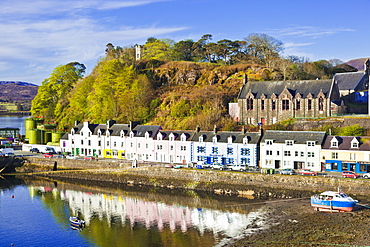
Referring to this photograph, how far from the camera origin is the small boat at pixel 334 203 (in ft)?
117

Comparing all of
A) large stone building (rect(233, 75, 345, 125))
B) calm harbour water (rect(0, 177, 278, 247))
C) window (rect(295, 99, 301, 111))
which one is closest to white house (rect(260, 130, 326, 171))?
calm harbour water (rect(0, 177, 278, 247))

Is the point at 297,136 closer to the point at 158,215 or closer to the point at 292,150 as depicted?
the point at 292,150

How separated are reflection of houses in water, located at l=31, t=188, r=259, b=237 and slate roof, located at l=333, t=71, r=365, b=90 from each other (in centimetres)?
3672

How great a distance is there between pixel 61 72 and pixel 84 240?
226 feet

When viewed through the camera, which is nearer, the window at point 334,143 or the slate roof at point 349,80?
the window at point 334,143

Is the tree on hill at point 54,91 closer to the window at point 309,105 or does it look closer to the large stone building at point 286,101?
the large stone building at point 286,101

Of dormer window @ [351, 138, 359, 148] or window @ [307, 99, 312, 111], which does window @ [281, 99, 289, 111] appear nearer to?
window @ [307, 99, 312, 111]

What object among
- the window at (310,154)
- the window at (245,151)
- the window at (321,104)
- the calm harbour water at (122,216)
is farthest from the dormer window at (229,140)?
the window at (321,104)

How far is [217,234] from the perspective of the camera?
106ft

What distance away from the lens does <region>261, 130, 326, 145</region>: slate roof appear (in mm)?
47175

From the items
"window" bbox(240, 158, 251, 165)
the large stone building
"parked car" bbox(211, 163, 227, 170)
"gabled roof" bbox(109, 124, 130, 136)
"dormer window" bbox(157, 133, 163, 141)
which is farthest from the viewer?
"gabled roof" bbox(109, 124, 130, 136)

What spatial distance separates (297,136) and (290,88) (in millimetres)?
14399

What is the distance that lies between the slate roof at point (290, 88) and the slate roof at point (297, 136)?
35.8 feet

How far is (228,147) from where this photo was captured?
51.5m
